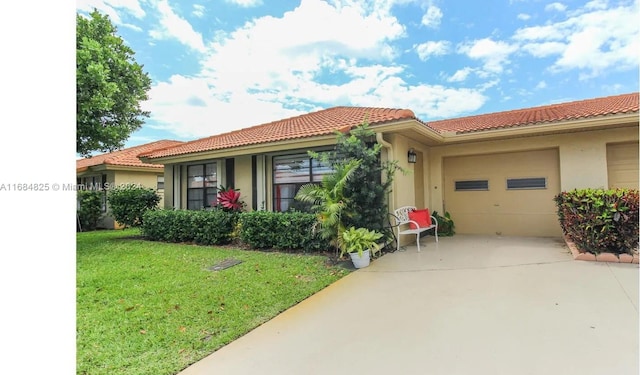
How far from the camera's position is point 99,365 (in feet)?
8.59

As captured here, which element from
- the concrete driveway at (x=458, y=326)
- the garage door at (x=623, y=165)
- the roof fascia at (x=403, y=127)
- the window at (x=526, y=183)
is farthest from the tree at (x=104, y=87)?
the garage door at (x=623, y=165)

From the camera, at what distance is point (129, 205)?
36.5ft

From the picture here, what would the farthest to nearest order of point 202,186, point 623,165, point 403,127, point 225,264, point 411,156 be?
1. point 202,186
2. point 411,156
3. point 623,165
4. point 403,127
5. point 225,264

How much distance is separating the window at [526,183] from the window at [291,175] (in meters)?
5.01

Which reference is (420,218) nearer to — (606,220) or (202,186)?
(606,220)

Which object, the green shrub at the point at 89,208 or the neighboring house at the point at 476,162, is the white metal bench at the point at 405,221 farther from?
the green shrub at the point at 89,208

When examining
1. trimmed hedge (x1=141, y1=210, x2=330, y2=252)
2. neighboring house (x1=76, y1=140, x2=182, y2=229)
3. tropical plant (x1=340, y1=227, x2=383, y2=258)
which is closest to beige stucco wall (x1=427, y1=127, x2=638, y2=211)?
tropical plant (x1=340, y1=227, x2=383, y2=258)

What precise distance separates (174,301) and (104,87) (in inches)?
242

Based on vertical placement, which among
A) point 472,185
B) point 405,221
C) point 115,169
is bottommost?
point 405,221

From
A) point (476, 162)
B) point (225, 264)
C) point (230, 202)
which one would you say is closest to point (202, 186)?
point (230, 202)

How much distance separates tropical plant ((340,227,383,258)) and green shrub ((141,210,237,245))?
12.8 feet

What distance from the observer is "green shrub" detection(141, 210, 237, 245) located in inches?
329

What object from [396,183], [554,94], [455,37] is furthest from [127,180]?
[554,94]
